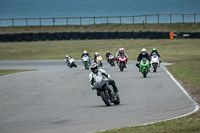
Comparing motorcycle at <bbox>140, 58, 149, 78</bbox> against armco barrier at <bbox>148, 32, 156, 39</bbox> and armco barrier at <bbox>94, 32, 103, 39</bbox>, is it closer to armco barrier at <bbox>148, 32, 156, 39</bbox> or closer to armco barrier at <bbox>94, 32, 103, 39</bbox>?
armco barrier at <bbox>148, 32, 156, 39</bbox>

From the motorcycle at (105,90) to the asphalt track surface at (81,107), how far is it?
0.85 ft

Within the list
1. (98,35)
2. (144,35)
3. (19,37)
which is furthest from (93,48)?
(19,37)

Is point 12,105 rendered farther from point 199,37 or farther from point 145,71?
point 199,37

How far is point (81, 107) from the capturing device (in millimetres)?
13633

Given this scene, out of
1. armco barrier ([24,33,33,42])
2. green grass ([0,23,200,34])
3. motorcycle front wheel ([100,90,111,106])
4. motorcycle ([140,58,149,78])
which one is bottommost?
motorcycle front wheel ([100,90,111,106])

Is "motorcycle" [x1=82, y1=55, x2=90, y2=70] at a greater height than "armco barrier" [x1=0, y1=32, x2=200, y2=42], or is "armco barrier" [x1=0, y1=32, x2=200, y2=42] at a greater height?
"armco barrier" [x1=0, y1=32, x2=200, y2=42]

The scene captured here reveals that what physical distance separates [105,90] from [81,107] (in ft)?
2.83

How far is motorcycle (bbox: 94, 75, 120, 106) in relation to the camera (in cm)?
1371

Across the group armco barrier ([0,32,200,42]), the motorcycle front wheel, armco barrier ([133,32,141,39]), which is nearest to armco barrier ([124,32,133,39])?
armco barrier ([0,32,200,42])

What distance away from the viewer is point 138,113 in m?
11.9

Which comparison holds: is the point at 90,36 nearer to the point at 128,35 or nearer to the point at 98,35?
the point at 98,35

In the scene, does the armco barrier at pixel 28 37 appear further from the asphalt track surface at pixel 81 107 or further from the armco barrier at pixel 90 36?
the asphalt track surface at pixel 81 107

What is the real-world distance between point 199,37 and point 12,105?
45.0 meters

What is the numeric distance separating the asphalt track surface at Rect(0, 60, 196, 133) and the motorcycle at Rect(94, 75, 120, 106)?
259 millimetres
